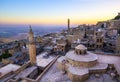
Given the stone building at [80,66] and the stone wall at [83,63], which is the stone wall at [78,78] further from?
the stone wall at [83,63]

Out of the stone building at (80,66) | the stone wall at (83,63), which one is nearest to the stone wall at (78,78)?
the stone building at (80,66)

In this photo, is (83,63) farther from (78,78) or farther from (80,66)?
(78,78)

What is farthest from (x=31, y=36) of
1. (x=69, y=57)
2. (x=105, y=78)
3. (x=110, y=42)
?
(x=110, y=42)

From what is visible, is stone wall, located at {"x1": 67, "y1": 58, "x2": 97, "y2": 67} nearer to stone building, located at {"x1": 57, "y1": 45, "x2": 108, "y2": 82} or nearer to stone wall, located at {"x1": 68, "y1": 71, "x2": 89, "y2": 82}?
stone building, located at {"x1": 57, "y1": 45, "x2": 108, "y2": 82}

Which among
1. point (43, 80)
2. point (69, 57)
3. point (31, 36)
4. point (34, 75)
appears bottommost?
point (34, 75)

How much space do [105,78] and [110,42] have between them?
610 inches

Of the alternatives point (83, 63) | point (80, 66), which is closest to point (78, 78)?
point (80, 66)

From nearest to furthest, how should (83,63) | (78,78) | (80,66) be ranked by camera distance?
1. (78,78)
2. (83,63)
3. (80,66)

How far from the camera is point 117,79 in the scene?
12.0 meters

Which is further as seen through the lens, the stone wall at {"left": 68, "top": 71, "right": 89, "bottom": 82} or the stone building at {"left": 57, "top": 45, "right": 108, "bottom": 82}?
the stone building at {"left": 57, "top": 45, "right": 108, "bottom": 82}

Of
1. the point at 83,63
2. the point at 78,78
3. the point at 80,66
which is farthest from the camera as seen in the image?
the point at 80,66

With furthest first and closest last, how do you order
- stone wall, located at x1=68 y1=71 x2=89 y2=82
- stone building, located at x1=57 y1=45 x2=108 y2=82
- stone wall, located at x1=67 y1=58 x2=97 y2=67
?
stone wall, located at x1=67 y1=58 x2=97 y2=67 → stone building, located at x1=57 y1=45 x2=108 y2=82 → stone wall, located at x1=68 y1=71 x2=89 y2=82

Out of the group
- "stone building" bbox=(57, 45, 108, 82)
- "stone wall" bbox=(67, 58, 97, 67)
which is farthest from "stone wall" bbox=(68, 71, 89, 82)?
"stone wall" bbox=(67, 58, 97, 67)

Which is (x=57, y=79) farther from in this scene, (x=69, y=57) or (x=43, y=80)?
(x=69, y=57)
